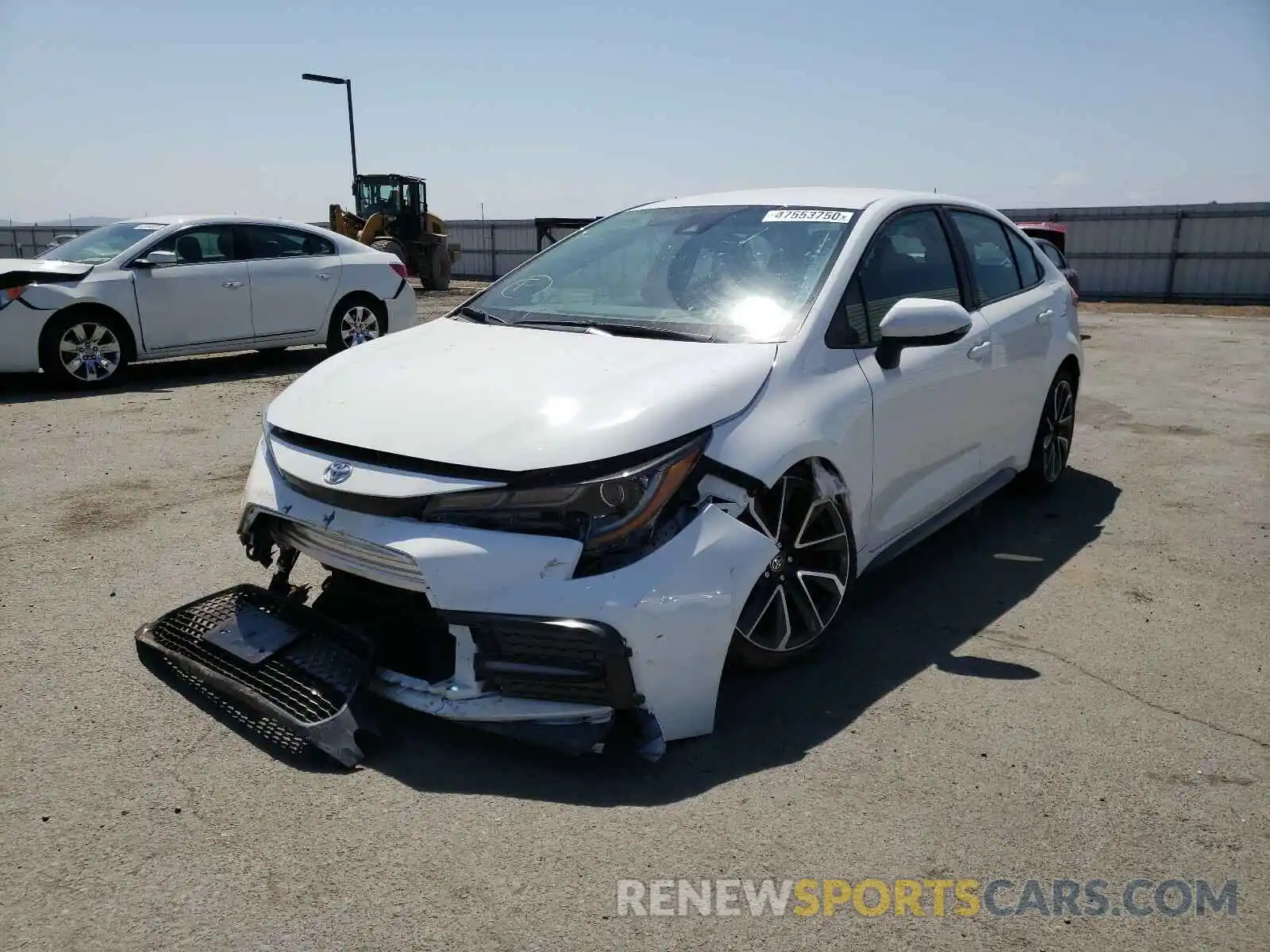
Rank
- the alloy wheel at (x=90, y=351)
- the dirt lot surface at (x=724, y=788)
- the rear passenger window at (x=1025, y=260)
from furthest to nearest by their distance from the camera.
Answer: the alloy wheel at (x=90, y=351) < the rear passenger window at (x=1025, y=260) < the dirt lot surface at (x=724, y=788)

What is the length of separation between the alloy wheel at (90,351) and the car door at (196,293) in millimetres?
290

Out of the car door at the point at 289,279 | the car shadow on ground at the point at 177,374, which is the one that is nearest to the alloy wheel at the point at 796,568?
the car shadow on ground at the point at 177,374

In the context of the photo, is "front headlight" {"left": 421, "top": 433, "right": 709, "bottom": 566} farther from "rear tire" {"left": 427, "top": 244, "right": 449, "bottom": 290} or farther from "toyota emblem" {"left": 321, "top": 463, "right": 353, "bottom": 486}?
"rear tire" {"left": 427, "top": 244, "right": 449, "bottom": 290}

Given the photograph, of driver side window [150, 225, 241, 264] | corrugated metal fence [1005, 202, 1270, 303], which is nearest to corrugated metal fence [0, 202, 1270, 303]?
corrugated metal fence [1005, 202, 1270, 303]

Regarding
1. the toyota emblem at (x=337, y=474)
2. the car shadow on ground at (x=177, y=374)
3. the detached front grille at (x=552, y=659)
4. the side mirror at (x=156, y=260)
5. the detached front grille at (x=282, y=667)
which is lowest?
the car shadow on ground at (x=177, y=374)

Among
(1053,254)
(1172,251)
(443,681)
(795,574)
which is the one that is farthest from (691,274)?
(1172,251)

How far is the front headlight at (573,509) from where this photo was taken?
274 centimetres

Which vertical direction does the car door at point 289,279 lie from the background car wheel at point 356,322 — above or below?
above

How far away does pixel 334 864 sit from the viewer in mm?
2451

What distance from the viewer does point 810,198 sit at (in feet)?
14.0

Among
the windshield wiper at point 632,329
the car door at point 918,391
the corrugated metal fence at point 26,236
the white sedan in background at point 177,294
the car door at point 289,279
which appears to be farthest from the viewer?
the corrugated metal fence at point 26,236

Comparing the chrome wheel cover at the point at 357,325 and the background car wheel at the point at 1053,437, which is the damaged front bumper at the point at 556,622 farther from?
the chrome wheel cover at the point at 357,325

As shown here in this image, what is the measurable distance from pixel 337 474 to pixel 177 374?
26.4 feet

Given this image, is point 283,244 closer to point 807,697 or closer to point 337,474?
point 337,474
